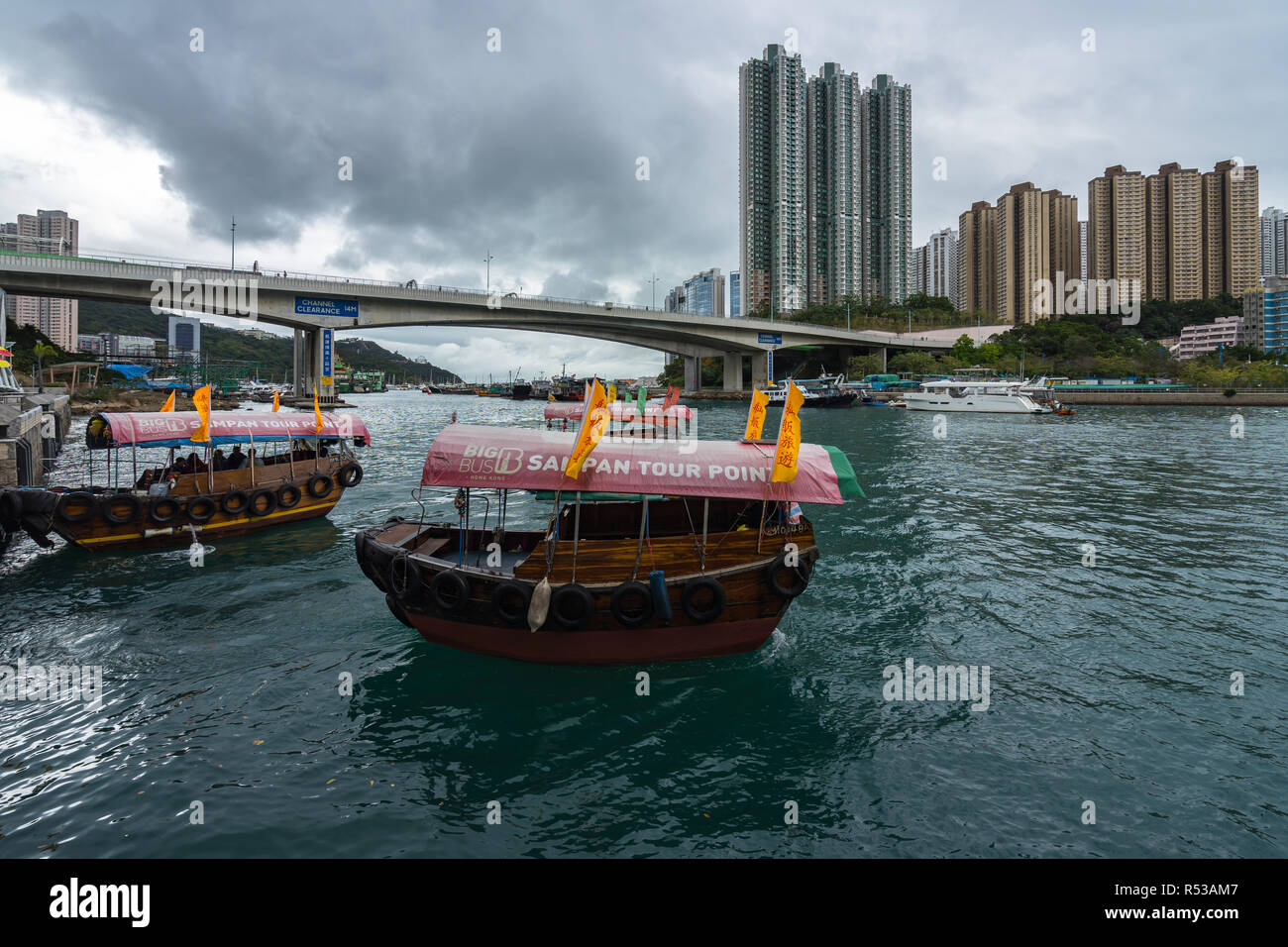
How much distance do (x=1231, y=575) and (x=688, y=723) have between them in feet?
40.8

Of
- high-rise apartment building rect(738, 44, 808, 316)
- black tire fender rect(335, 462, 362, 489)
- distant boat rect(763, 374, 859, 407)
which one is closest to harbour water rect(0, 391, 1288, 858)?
black tire fender rect(335, 462, 362, 489)

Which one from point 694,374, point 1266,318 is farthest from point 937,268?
point 694,374

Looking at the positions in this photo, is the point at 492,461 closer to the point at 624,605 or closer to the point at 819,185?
the point at 624,605

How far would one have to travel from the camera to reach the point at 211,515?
53.7ft

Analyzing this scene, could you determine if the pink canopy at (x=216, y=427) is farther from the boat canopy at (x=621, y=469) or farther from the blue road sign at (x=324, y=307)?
the blue road sign at (x=324, y=307)

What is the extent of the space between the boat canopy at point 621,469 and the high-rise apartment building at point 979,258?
12915 cm

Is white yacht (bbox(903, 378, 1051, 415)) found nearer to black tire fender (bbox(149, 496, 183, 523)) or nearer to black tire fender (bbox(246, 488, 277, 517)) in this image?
black tire fender (bbox(246, 488, 277, 517))

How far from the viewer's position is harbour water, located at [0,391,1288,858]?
634 cm

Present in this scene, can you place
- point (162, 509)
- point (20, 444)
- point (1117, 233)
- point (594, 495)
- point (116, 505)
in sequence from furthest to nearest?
point (1117, 233), point (594, 495), point (20, 444), point (162, 509), point (116, 505)

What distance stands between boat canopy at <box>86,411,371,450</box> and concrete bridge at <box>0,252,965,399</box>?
32993mm

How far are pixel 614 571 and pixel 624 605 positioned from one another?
52cm

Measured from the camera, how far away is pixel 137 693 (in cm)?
882

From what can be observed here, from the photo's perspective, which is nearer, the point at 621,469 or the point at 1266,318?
the point at 621,469
